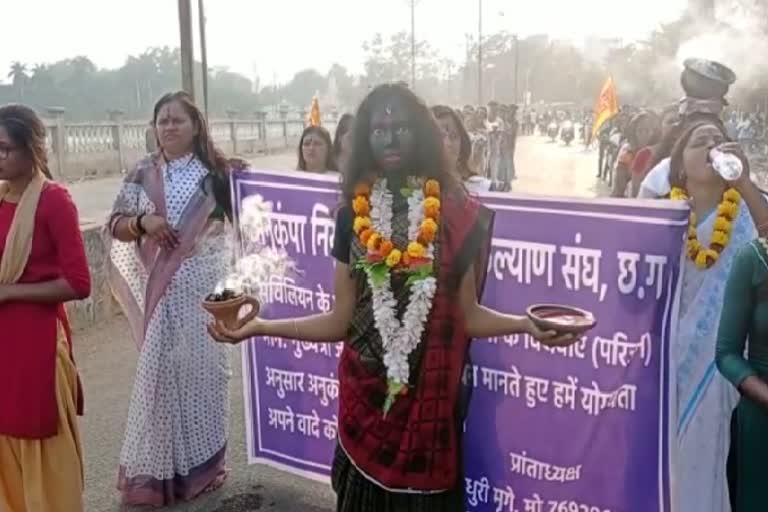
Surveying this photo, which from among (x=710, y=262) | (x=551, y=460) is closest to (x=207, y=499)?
(x=551, y=460)

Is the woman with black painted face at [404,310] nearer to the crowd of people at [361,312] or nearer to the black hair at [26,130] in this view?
the crowd of people at [361,312]

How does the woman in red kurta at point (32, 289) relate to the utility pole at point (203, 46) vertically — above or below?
below

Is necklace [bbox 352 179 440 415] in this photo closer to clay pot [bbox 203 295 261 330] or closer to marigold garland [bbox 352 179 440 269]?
marigold garland [bbox 352 179 440 269]

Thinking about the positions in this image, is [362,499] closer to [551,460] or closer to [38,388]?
[551,460]

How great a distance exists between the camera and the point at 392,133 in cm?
225

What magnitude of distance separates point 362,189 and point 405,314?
0.36 metres

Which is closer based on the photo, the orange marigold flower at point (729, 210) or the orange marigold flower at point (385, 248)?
the orange marigold flower at point (385, 248)

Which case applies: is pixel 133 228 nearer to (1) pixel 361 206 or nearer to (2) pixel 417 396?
(1) pixel 361 206

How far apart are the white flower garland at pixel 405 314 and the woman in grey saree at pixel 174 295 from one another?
5.13 ft

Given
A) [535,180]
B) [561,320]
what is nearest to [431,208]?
[561,320]

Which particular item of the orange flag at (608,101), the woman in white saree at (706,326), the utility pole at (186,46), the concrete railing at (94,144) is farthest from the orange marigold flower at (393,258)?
the orange flag at (608,101)

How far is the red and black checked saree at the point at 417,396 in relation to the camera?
2264 millimetres

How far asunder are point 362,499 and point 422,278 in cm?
63

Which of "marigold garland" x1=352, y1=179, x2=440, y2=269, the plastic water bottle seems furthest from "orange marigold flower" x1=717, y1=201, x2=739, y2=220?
A: "marigold garland" x1=352, y1=179, x2=440, y2=269
